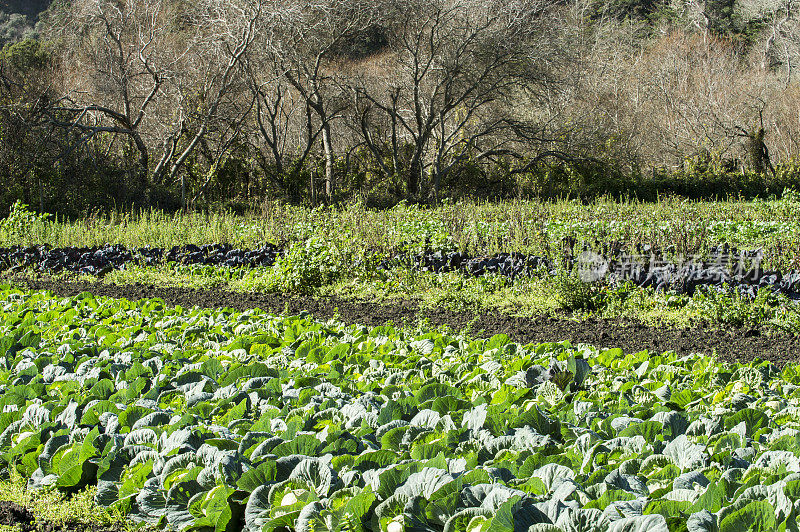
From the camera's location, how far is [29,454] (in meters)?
2.56

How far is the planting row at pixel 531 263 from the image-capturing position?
19.8 ft

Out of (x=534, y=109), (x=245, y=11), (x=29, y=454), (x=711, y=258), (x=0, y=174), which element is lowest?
(x=29, y=454)

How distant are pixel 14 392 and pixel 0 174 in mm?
12459

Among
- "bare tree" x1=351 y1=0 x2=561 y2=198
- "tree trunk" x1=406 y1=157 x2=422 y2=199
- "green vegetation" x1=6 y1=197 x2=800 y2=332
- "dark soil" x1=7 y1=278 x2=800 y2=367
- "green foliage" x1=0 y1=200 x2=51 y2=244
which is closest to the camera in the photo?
"dark soil" x1=7 y1=278 x2=800 y2=367

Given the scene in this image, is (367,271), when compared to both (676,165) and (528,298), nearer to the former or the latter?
(528,298)

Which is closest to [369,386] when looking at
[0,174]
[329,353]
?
[329,353]

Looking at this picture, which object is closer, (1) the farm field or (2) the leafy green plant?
(1) the farm field

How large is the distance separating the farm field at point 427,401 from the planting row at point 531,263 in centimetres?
3

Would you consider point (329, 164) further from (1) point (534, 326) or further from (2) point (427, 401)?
(2) point (427, 401)

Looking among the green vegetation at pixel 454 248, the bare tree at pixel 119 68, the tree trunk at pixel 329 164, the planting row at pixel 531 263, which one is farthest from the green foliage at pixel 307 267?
the tree trunk at pixel 329 164

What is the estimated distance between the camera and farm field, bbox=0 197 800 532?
1892mm

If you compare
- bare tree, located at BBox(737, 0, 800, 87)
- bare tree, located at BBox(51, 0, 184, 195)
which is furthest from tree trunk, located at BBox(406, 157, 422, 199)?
bare tree, located at BBox(737, 0, 800, 87)

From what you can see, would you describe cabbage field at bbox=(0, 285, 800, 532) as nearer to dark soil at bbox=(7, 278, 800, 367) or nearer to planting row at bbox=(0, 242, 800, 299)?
dark soil at bbox=(7, 278, 800, 367)

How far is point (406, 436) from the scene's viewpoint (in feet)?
7.87
